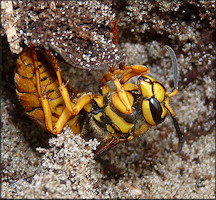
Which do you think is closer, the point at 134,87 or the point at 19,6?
the point at 19,6

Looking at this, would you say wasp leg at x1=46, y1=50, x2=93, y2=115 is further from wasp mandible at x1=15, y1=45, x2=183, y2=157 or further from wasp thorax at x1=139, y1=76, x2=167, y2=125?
wasp thorax at x1=139, y1=76, x2=167, y2=125

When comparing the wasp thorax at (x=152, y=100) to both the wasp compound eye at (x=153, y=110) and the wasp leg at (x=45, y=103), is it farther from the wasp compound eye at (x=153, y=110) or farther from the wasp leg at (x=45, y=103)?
the wasp leg at (x=45, y=103)

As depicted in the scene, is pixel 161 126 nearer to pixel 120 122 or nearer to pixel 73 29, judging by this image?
pixel 120 122

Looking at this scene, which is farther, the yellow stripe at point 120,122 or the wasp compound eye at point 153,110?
the yellow stripe at point 120,122

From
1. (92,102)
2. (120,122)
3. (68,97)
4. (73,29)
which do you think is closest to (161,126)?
Result: (120,122)

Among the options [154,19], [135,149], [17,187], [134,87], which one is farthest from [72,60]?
[135,149]

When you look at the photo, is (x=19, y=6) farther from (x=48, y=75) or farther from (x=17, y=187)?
(x=17, y=187)

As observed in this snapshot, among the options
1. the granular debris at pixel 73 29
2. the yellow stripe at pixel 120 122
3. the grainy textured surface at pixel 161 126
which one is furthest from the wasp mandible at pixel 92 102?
the grainy textured surface at pixel 161 126

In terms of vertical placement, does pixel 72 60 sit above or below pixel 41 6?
below

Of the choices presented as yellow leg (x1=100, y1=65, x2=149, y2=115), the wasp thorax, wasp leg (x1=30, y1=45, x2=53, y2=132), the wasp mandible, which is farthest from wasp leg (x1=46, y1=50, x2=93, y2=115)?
the wasp thorax
